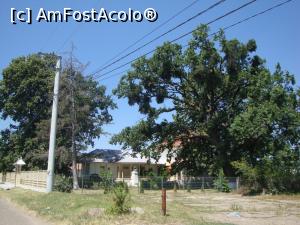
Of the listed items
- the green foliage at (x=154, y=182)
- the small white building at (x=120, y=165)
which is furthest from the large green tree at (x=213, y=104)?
the small white building at (x=120, y=165)

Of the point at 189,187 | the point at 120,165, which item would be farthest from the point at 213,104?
the point at 120,165

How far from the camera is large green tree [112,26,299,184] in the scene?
122 ft

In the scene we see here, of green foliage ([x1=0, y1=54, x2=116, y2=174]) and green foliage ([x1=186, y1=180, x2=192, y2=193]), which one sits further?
green foliage ([x1=0, y1=54, x2=116, y2=174])

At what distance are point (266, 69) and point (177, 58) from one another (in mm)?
7746

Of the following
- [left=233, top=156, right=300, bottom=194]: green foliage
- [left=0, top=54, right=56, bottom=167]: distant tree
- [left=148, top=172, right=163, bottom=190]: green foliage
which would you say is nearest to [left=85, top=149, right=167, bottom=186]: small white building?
→ [left=0, top=54, right=56, bottom=167]: distant tree

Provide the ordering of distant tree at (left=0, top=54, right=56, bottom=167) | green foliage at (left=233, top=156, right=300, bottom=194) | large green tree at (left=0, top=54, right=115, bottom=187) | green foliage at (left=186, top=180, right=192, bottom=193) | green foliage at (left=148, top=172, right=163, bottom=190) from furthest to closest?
1. distant tree at (left=0, top=54, right=56, bottom=167)
2. large green tree at (left=0, top=54, right=115, bottom=187)
3. green foliage at (left=148, top=172, right=163, bottom=190)
4. green foliage at (left=186, top=180, right=192, bottom=193)
5. green foliage at (left=233, top=156, right=300, bottom=194)

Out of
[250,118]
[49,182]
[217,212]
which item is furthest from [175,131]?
[217,212]

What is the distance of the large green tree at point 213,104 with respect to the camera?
3731 centimetres

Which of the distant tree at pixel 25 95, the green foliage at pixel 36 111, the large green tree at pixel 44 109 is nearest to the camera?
the large green tree at pixel 44 109

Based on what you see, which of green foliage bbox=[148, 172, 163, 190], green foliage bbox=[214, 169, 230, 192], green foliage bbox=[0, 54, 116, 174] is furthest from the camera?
green foliage bbox=[0, 54, 116, 174]

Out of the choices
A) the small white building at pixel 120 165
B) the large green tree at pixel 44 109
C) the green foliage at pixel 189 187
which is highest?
the large green tree at pixel 44 109

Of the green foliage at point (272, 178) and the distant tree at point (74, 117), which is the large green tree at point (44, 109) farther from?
the green foliage at point (272, 178)

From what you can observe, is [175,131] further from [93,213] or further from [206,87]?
[93,213]

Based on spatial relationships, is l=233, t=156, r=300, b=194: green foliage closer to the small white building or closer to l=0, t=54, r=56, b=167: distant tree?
the small white building
